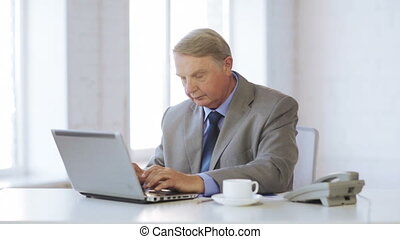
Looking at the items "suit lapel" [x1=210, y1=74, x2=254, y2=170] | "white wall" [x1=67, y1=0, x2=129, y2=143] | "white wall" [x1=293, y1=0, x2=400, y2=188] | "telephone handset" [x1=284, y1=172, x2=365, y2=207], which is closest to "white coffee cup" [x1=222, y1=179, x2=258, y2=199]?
"telephone handset" [x1=284, y1=172, x2=365, y2=207]

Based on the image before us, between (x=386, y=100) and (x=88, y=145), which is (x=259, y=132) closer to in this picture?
(x=88, y=145)

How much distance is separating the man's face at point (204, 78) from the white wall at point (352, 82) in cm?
262

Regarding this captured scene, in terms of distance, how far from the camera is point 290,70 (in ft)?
18.0

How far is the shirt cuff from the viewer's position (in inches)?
91.1

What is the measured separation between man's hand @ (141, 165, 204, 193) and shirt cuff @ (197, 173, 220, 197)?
0.06 ft

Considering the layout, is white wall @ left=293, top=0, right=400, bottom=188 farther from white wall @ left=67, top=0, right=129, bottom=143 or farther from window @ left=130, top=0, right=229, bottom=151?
white wall @ left=67, top=0, right=129, bottom=143

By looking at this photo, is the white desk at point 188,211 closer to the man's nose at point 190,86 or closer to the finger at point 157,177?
the finger at point 157,177

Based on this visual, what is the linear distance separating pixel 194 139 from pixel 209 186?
1.56ft

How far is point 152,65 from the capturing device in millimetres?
4668

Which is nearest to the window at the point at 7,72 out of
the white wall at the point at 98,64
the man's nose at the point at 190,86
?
the white wall at the point at 98,64

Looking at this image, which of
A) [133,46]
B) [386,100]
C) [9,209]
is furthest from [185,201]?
[386,100]

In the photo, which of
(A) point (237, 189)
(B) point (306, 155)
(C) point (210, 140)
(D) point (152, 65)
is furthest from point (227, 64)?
(D) point (152, 65)

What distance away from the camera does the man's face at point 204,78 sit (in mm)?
2646
